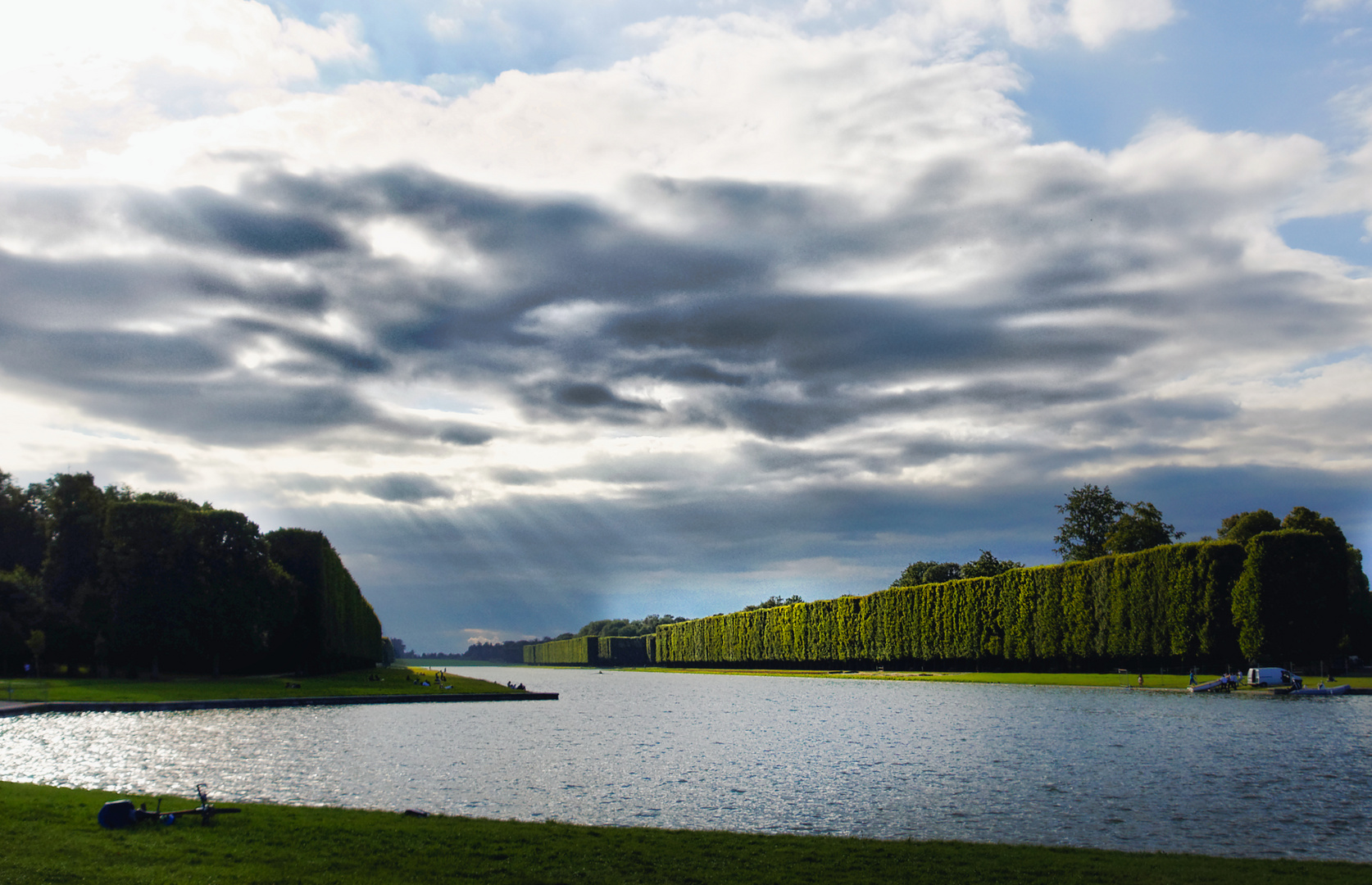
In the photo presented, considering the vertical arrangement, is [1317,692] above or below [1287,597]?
below

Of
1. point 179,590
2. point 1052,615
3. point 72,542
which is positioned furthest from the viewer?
point 1052,615

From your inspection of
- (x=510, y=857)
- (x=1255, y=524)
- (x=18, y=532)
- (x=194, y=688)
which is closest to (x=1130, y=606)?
(x=1255, y=524)

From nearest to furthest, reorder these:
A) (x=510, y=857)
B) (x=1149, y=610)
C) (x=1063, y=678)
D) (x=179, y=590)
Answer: (x=510, y=857) → (x=1149, y=610) → (x=179, y=590) → (x=1063, y=678)

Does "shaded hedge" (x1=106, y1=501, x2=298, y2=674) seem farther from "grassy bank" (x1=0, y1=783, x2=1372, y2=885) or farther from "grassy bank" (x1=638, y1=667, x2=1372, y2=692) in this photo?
"grassy bank" (x1=0, y1=783, x2=1372, y2=885)

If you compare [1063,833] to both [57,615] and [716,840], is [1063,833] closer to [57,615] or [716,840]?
[716,840]

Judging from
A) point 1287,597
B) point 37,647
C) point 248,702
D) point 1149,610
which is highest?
point 1287,597

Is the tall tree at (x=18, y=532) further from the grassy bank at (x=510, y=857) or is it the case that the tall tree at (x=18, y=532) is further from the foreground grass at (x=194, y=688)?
the grassy bank at (x=510, y=857)

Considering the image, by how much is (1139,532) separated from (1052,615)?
1022 inches

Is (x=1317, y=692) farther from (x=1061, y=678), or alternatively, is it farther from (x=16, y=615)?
(x=16, y=615)

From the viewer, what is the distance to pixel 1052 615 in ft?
246

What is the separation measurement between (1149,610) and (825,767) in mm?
47418

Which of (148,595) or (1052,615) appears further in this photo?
(1052,615)

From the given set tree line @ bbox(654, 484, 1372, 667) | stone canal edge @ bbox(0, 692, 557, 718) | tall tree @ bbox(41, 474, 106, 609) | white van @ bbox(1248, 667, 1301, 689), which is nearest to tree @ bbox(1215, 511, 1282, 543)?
tree line @ bbox(654, 484, 1372, 667)

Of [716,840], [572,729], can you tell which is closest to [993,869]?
[716,840]
